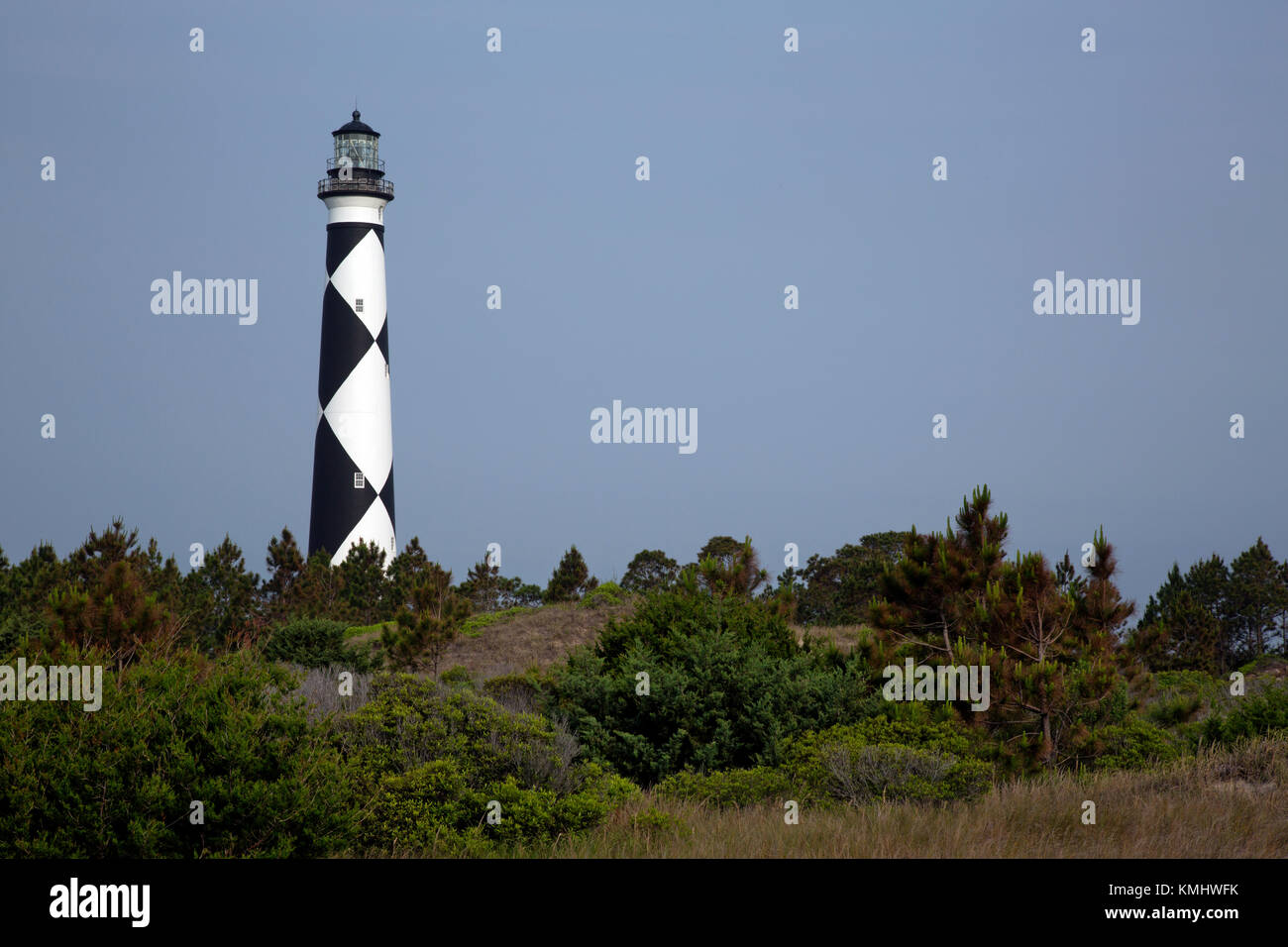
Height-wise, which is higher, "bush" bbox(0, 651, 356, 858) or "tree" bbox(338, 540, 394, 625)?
"tree" bbox(338, 540, 394, 625)

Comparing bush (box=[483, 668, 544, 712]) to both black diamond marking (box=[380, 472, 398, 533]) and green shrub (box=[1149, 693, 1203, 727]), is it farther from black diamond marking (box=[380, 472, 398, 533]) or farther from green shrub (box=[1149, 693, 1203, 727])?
black diamond marking (box=[380, 472, 398, 533])

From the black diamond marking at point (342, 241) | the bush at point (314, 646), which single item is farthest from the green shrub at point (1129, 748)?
the black diamond marking at point (342, 241)

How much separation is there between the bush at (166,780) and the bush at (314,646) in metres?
18.5

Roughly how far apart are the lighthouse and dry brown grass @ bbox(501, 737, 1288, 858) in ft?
111

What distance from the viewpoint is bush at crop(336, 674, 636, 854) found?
11250mm

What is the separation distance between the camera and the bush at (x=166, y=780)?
912cm

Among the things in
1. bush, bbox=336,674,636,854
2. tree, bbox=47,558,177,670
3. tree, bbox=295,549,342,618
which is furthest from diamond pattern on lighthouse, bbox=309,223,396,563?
bush, bbox=336,674,636,854

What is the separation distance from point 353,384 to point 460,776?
33.9 metres

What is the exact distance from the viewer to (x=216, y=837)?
30.3 ft

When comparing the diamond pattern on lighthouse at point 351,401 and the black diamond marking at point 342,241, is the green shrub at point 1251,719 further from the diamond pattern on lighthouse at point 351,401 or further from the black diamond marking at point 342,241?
the black diamond marking at point 342,241

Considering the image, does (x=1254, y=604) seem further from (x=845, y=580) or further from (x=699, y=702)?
(x=699, y=702)
